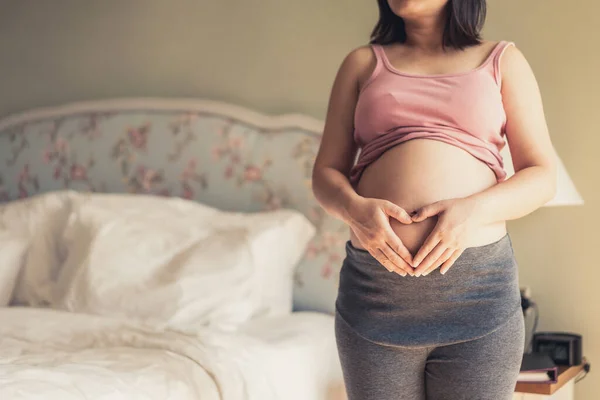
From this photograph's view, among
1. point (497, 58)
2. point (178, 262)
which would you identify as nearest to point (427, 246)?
point (497, 58)

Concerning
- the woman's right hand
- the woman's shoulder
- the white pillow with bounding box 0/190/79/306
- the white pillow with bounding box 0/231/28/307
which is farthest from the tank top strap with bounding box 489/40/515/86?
the white pillow with bounding box 0/231/28/307

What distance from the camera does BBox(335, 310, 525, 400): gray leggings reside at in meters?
1.13

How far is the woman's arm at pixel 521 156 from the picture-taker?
1.15 meters

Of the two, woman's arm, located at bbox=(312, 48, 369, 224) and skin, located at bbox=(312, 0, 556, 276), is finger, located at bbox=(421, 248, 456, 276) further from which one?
woman's arm, located at bbox=(312, 48, 369, 224)

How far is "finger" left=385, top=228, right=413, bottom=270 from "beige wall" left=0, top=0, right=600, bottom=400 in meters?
1.05

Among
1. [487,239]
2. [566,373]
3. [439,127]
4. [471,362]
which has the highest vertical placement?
[439,127]

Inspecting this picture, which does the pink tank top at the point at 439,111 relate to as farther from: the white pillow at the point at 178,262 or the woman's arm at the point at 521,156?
the white pillow at the point at 178,262

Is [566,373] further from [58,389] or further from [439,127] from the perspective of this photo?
[58,389]

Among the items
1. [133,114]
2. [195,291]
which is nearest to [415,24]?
[195,291]

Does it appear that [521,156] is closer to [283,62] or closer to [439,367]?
[439,367]

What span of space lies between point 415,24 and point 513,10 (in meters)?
0.83

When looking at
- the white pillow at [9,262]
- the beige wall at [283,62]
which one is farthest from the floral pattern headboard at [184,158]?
the white pillow at [9,262]

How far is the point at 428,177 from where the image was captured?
1.20 m

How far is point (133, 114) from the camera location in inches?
A: 103
